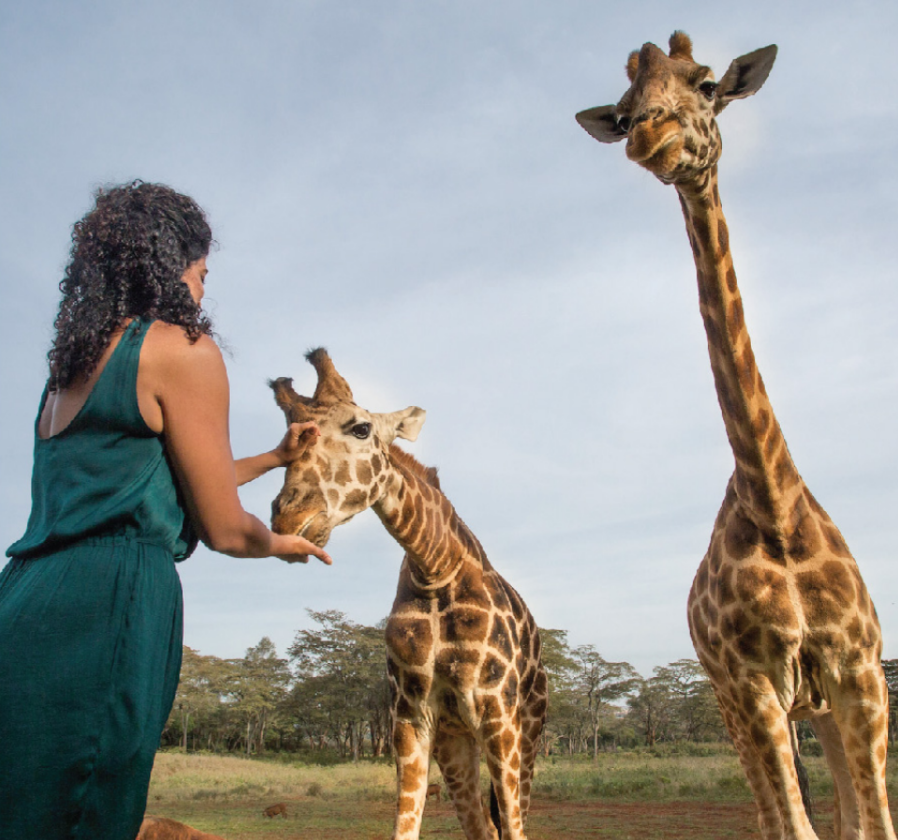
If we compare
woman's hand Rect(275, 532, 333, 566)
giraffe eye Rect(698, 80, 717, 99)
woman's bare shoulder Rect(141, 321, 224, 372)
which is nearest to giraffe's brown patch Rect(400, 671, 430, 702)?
woman's hand Rect(275, 532, 333, 566)

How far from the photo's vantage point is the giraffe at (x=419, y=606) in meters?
4.98

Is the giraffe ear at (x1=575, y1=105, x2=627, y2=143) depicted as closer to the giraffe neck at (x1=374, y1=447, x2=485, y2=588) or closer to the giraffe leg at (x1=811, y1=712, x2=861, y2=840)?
the giraffe neck at (x1=374, y1=447, x2=485, y2=588)

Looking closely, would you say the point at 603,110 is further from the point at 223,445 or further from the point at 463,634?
the point at 223,445

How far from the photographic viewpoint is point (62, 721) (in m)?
1.84

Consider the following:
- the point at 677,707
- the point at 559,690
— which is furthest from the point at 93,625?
the point at 677,707

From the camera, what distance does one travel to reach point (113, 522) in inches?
79.0

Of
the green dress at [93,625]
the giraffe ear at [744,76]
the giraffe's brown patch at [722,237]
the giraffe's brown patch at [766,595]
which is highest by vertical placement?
the giraffe ear at [744,76]

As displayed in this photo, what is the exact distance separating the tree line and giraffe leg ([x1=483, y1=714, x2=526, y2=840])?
29598 mm

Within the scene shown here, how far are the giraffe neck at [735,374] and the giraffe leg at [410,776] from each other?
101 inches

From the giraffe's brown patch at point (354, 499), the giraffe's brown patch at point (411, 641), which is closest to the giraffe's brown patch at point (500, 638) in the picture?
the giraffe's brown patch at point (411, 641)

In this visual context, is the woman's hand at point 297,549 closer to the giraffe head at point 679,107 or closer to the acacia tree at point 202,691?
the giraffe head at point 679,107

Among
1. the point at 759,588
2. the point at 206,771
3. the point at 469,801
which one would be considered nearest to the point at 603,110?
the point at 759,588

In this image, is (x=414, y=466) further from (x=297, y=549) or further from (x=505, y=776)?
(x=297, y=549)

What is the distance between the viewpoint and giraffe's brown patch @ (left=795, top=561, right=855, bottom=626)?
412 cm
